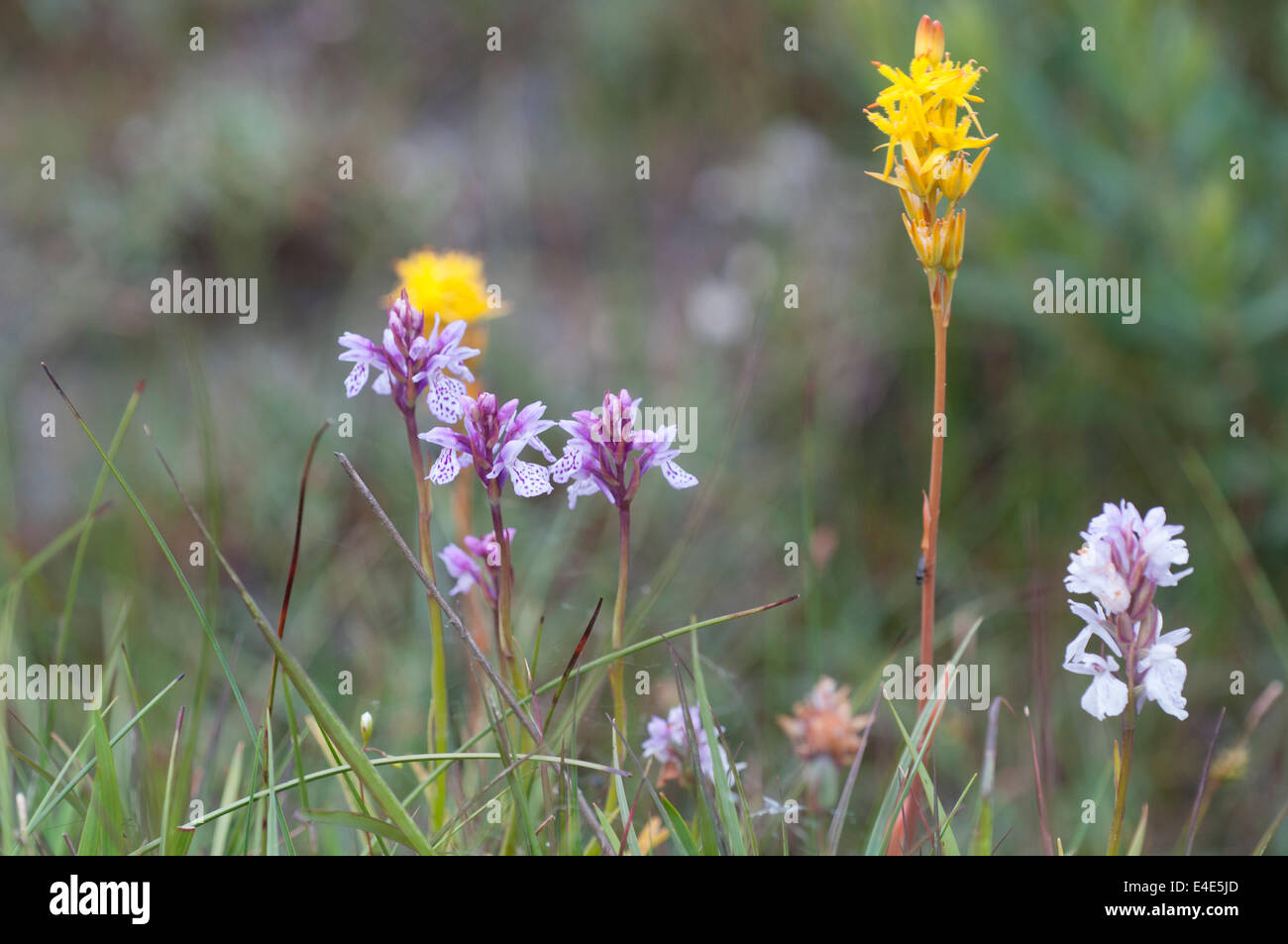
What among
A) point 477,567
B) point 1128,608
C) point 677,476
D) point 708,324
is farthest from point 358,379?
point 708,324

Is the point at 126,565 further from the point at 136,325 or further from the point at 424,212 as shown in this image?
the point at 424,212

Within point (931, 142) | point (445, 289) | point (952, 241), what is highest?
point (445, 289)

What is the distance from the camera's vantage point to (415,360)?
1.16 metres

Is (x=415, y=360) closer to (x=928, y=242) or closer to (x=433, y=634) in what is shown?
(x=433, y=634)

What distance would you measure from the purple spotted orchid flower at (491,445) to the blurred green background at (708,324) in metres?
0.41

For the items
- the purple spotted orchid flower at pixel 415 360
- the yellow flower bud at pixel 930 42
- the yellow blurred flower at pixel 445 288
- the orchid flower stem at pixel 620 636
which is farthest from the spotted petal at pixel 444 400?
the yellow flower bud at pixel 930 42

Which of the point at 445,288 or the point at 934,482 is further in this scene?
the point at 445,288

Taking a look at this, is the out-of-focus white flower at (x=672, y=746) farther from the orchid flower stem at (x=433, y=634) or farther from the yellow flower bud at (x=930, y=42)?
the yellow flower bud at (x=930, y=42)

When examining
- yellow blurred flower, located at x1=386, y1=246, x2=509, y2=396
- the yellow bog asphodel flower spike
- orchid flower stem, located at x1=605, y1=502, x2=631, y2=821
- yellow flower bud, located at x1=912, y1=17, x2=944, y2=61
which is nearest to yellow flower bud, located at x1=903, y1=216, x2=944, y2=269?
the yellow bog asphodel flower spike

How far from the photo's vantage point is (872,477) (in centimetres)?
377

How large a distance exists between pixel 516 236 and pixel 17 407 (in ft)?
7.17

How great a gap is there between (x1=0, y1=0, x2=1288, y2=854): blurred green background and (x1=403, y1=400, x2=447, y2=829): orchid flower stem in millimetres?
399

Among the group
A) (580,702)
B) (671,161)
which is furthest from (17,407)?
(580,702)

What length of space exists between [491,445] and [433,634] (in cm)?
29
